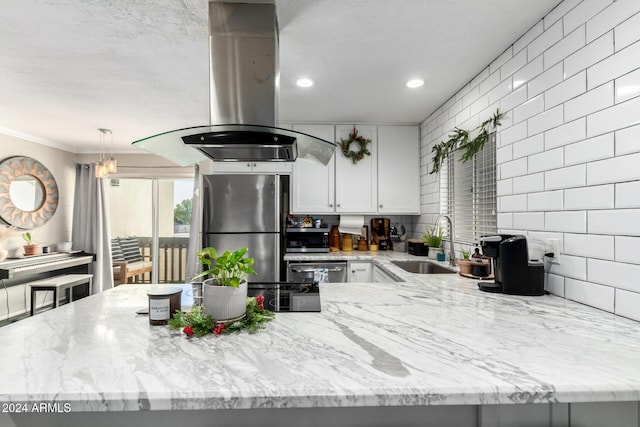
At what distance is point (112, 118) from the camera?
11.3 feet

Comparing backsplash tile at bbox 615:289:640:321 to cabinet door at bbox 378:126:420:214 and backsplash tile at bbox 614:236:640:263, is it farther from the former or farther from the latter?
cabinet door at bbox 378:126:420:214

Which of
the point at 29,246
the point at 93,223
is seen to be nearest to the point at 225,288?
the point at 29,246

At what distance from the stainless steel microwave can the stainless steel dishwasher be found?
0.29m

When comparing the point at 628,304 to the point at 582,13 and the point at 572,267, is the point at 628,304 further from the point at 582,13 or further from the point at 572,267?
the point at 582,13

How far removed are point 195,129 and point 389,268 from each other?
5.69ft

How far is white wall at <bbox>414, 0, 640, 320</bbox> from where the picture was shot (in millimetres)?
1229

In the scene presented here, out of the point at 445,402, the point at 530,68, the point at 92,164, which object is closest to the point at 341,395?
the point at 445,402

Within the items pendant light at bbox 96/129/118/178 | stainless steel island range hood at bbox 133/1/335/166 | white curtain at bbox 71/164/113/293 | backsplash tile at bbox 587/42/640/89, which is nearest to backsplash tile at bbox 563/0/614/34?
backsplash tile at bbox 587/42/640/89

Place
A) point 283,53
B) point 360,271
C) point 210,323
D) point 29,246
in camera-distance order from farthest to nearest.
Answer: point 29,246
point 360,271
point 283,53
point 210,323

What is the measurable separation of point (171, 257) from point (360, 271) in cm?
353

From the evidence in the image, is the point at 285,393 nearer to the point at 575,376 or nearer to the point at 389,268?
the point at 575,376

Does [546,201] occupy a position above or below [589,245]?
above

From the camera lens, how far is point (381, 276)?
9.28 ft

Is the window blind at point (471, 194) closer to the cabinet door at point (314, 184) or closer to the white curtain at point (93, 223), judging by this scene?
the cabinet door at point (314, 184)
